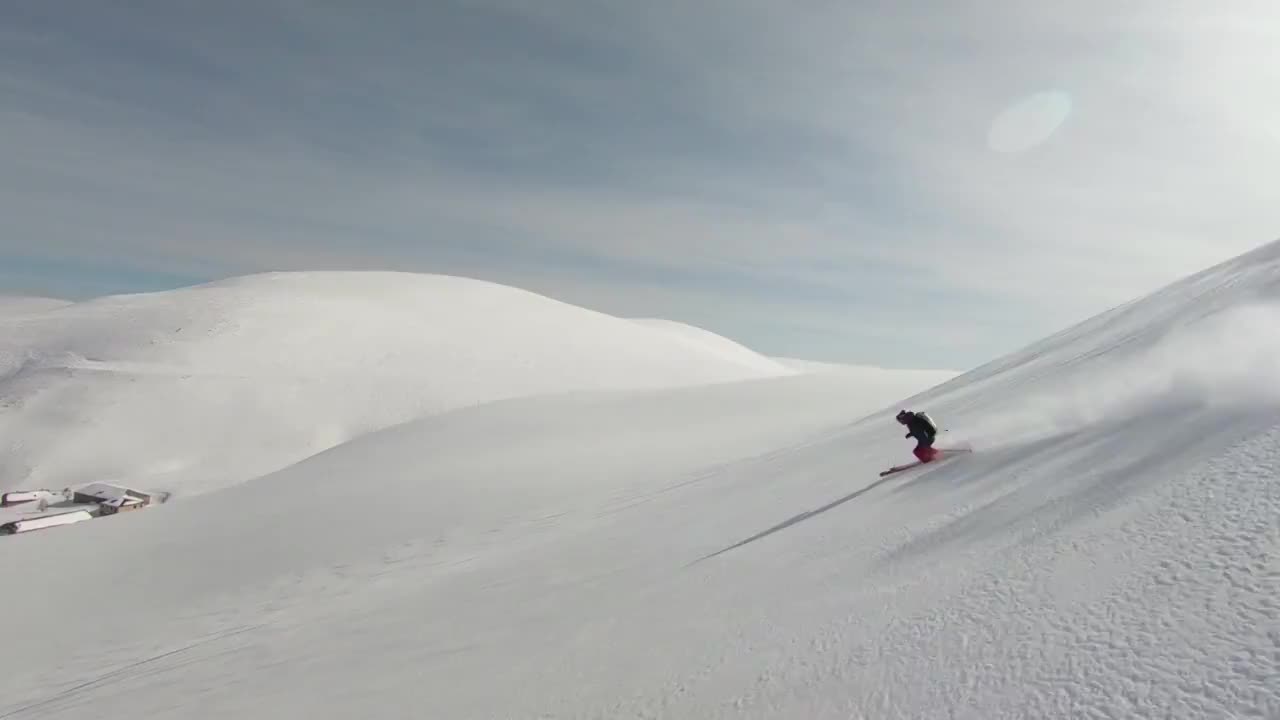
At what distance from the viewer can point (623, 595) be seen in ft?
19.8

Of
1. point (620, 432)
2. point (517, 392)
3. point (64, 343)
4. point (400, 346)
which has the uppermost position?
point (64, 343)

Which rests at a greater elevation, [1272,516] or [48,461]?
[48,461]

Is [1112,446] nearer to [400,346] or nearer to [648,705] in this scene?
[648,705]

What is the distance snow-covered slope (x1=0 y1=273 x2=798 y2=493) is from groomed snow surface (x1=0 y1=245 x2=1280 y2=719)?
44.9ft

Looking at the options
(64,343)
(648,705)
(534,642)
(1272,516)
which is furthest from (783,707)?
(64,343)

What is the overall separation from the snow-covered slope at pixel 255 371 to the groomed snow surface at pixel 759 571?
539 inches

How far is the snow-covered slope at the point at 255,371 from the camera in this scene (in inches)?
1288

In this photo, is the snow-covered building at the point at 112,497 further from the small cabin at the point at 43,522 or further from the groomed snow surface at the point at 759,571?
the groomed snow surface at the point at 759,571

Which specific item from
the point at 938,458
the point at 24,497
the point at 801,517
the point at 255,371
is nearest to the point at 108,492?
the point at 24,497

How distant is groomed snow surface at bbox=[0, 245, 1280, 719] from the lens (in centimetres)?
284

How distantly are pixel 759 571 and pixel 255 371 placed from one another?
43.1 m

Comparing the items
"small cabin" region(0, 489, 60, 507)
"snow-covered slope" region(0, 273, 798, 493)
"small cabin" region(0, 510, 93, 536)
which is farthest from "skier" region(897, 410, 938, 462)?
"small cabin" region(0, 489, 60, 507)

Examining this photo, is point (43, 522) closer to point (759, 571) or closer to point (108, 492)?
point (108, 492)

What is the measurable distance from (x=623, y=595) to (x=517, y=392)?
36524 mm
